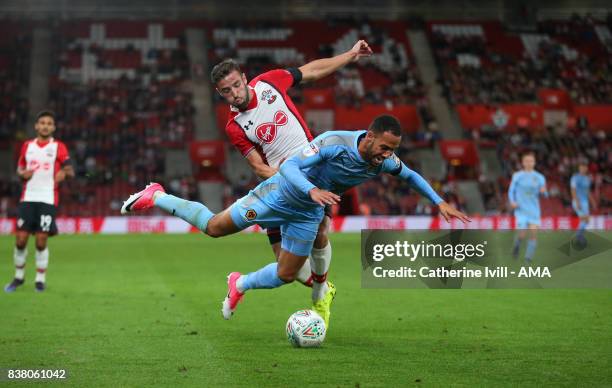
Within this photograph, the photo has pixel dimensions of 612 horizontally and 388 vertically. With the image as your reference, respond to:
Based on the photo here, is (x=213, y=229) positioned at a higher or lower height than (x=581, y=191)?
lower

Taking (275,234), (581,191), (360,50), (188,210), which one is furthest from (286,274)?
(581,191)

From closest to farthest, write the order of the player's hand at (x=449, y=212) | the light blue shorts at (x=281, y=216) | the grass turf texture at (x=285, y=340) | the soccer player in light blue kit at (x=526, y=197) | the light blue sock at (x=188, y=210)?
the grass turf texture at (x=285, y=340), the player's hand at (x=449, y=212), the light blue shorts at (x=281, y=216), the light blue sock at (x=188, y=210), the soccer player in light blue kit at (x=526, y=197)

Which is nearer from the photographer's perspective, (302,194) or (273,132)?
(302,194)

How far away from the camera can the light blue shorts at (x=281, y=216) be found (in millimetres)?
8234

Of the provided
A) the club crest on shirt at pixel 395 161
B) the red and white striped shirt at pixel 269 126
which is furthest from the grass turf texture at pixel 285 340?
the red and white striped shirt at pixel 269 126

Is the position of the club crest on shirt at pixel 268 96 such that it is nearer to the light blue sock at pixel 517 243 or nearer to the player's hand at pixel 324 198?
the player's hand at pixel 324 198

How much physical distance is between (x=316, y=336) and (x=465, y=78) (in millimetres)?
38729

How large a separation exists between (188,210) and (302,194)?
56.5 inches

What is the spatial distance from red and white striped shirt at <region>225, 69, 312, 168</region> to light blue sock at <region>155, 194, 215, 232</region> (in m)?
0.84

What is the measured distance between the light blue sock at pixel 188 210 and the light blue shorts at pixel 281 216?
42 centimetres

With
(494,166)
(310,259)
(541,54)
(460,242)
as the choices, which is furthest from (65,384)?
(541,54)

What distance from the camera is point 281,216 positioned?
829cm

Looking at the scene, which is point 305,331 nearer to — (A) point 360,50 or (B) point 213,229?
(B) point 213,229

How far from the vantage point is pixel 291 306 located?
11.5 m
